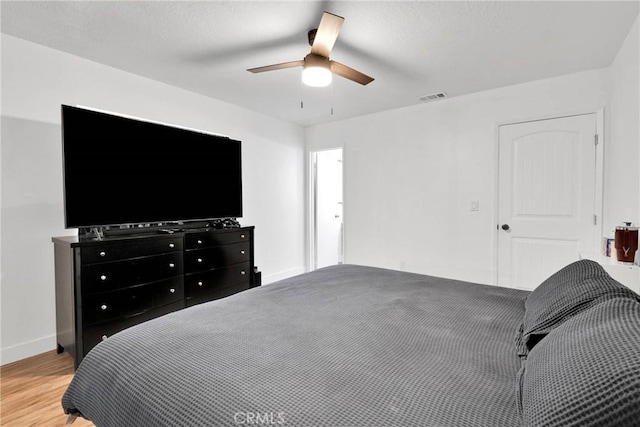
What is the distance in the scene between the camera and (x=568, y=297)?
1.20 metres

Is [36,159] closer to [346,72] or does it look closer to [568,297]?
[346,72]

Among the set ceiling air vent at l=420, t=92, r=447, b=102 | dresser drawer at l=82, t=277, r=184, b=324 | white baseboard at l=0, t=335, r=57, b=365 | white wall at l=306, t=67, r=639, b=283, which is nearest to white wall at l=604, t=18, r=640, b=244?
white wall at l=306, t=67, r=639, b=283

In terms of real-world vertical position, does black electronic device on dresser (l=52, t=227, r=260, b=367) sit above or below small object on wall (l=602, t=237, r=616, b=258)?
below

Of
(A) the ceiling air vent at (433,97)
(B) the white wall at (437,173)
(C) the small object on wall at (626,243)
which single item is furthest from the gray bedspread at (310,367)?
(A) the ceiling air vent at (433,97)

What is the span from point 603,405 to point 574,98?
352 cm

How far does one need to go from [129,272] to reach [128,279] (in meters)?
0.06

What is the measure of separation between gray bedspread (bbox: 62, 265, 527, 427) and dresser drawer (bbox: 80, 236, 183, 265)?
134 centimetres

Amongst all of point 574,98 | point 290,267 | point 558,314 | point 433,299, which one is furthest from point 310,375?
point 290,267

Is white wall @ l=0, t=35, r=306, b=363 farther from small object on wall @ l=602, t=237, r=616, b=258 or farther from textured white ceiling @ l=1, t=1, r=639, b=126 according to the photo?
small object on wall @ l=602, t=237, r=616, b=258

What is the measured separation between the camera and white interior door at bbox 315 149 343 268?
5293 millimetres

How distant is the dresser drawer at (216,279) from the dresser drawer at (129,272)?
0.19m

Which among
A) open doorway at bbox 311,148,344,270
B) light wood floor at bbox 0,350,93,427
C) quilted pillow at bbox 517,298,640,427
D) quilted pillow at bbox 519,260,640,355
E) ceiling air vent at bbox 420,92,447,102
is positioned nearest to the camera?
quilted pillow at bbox 517,298,640,427

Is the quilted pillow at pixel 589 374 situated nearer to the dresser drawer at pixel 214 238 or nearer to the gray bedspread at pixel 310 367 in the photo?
the gray bedspread at pixel 310 367

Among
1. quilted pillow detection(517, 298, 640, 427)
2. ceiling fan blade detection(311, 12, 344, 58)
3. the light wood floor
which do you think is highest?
ceiling fan blade detection(311, 12, 344, 58)
